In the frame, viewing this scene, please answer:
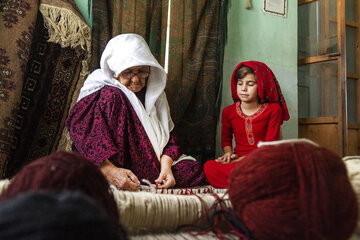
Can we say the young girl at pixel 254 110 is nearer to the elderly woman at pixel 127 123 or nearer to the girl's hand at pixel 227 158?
the girl's hand at pixel 227 158

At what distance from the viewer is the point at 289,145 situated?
0.63 metres

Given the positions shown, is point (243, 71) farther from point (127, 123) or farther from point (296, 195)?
point (296, 195)

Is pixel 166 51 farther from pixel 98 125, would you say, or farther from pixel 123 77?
pixel 98 125

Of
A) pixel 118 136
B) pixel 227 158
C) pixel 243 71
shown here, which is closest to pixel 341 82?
pixel 243 71

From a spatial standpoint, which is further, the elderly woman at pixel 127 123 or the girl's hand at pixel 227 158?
the girl's hand at pixel 227 158

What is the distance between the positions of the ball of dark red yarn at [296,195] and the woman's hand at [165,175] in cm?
102

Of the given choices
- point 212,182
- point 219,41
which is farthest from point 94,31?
point 212,182

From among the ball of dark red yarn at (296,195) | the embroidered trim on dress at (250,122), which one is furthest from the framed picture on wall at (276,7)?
the ball of dark red yarn at (296,195)

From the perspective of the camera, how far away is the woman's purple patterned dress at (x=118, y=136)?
159 cm

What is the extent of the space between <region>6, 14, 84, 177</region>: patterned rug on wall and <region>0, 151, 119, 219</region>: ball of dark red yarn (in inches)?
52.3

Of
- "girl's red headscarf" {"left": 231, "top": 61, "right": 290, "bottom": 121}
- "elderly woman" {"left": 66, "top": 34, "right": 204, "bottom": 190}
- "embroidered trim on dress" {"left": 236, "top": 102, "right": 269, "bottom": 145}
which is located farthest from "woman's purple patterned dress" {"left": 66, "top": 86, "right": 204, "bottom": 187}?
"girl's red headscarf" {"left": 231, "top": 61, "right": 290, "bottom": 121}

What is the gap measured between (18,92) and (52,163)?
1.26 metres

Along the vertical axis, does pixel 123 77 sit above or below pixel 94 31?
below

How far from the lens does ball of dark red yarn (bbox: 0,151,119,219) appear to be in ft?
1.70
